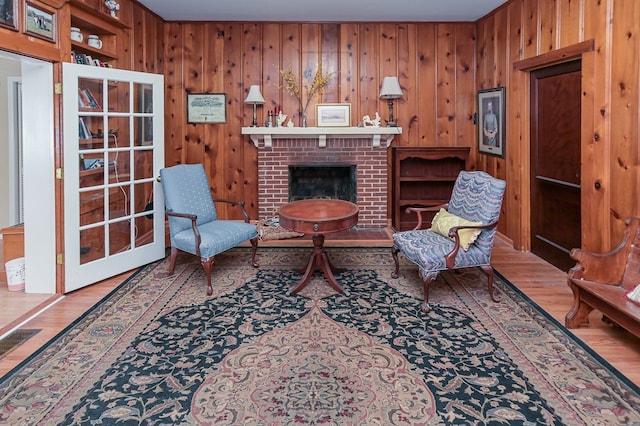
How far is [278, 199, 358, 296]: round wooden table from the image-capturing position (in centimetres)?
359

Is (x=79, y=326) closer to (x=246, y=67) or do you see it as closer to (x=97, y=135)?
(x=97, y=135)

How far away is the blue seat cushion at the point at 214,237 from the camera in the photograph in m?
3.77

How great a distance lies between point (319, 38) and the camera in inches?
236

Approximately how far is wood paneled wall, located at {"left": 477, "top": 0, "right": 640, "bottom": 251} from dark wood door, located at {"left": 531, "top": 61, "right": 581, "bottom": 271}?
13cm

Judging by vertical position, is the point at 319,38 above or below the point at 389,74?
above

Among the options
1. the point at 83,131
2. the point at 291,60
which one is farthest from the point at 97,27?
the point at 291,60

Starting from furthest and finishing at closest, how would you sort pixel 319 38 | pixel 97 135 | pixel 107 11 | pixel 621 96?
pixel 319 38, pixel 107 11, pixel 97 135, pixel 621 96

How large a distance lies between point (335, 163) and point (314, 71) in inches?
49.8

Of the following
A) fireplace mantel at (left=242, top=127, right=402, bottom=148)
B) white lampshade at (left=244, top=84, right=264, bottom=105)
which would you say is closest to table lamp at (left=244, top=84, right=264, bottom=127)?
white lampshade at (left=244, top=84, right=264, bottom=105)

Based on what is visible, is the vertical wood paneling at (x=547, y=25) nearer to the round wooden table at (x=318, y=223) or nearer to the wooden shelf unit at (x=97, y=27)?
the round wooden table at (x=318, y=223)

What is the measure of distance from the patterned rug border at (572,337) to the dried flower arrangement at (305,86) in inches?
135

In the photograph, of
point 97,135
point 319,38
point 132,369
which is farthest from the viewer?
point 319,38

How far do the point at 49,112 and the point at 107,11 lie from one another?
4.73 feet

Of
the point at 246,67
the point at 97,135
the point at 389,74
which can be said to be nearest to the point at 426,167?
the point at 389,74
